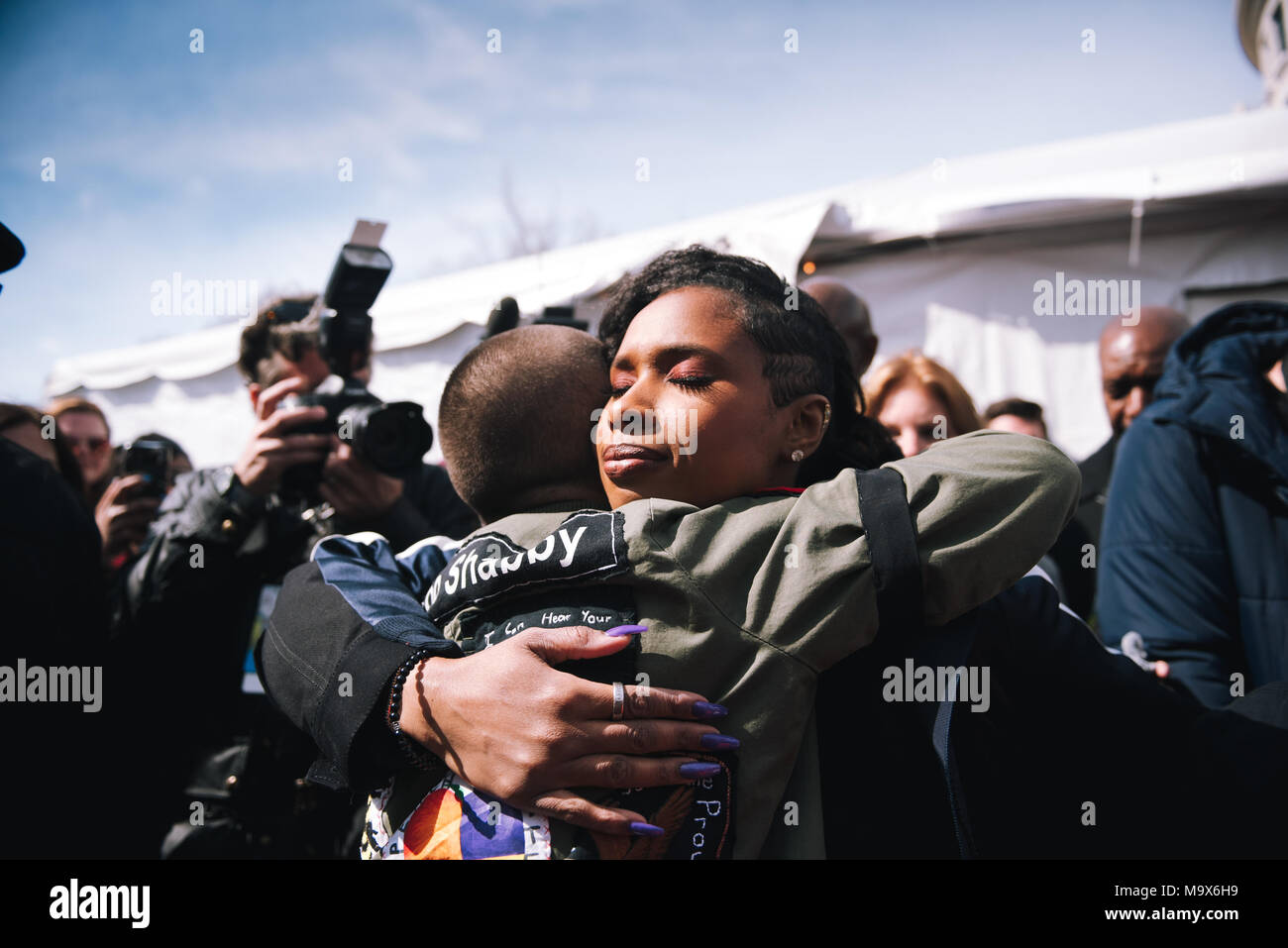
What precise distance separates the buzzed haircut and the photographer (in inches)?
23.6

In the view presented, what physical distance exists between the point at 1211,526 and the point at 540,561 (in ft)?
5.14

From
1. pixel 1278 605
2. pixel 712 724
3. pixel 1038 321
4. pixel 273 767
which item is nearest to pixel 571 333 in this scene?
pixel 712 724

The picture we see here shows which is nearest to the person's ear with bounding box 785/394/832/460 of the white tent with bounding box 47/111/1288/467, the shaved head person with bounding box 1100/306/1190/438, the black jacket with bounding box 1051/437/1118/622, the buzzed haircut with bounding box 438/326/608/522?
the buzzed haircut with bounding box 438/326/608/522

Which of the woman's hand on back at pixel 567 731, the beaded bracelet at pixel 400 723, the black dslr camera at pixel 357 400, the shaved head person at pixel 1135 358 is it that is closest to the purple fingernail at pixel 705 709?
the woman's hand on back at pixel 567 731

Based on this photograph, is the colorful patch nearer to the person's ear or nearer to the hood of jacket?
the person's ear

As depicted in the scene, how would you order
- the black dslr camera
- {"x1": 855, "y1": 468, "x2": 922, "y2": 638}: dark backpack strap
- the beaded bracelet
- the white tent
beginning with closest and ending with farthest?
{"x1": 855, "y1": 468, "x2": 922, "y2": 638}: dark backpack strap, the beaded bracelet, the black dslr camera, the white tent

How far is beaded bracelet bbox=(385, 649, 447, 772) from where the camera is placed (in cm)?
110

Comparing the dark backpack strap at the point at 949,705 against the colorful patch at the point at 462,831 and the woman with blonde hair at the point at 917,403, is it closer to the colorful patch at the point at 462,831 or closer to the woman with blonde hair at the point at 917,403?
the colorful patch at the point at 462,831

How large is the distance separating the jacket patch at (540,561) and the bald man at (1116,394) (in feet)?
7.85

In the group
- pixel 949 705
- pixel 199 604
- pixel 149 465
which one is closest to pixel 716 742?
pixel 949 705

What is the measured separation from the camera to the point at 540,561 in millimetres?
1048

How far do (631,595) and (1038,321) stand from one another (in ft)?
14.9

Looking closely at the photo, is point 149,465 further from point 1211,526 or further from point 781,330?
point 1211,526

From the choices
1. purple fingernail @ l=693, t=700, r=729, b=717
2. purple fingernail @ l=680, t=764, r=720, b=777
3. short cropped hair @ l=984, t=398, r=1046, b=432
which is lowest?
purple fingernail @ l=680, t=764, r=720, b=777
